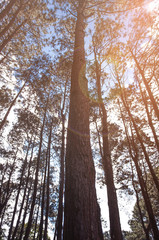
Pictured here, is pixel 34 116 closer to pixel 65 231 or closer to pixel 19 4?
pixel 19 4

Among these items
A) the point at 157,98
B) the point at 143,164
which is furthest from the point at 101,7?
the point at 143,164

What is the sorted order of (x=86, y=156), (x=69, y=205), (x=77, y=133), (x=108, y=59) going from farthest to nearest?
(x=108, y=59) → (x=77, y=133) → (x=86, y=156) → (x=69, y=205)

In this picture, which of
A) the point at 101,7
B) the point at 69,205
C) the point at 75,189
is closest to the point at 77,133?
the point at 75,189

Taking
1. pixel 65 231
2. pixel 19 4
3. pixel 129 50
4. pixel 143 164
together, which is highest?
pixel 19 4

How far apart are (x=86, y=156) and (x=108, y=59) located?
33.7 feet

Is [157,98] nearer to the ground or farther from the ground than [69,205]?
farther from the ground

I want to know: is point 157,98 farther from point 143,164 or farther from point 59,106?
point 59,106

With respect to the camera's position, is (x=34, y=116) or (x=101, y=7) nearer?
(x=101, y=7)

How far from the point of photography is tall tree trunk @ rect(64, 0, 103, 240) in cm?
169

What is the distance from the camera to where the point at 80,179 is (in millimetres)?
2053

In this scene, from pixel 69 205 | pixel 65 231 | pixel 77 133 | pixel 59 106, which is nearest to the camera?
pixel 65 231

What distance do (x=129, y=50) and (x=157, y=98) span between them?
182 inches

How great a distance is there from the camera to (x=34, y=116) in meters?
14.3

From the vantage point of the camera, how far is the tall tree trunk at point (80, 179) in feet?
5.55
